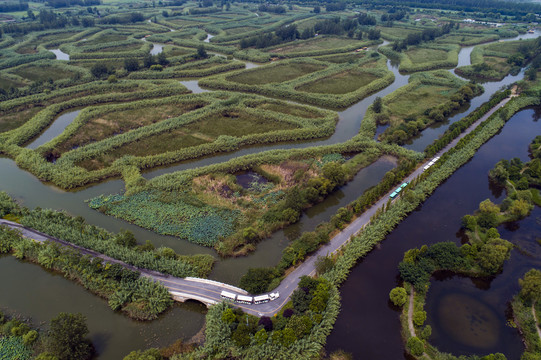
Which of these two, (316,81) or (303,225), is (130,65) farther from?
(303,225)

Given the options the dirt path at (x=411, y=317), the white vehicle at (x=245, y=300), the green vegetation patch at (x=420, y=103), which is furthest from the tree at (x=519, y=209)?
the white vehicle at (x=245, y=300)

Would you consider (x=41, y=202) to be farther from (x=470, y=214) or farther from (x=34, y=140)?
(x=470, y=214)

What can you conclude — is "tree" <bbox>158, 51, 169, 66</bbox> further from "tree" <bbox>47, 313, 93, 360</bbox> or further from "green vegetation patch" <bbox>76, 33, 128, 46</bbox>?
"tree" <bbox>47, 313, 93, 360</bbox>

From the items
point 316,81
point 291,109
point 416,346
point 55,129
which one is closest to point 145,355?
point 416,346

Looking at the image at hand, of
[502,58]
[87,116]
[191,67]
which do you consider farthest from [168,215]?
[502,58]

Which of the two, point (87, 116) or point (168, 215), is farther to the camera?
point (87, 116)

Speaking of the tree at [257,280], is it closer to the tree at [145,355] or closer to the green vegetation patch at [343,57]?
the tree at [145,355]

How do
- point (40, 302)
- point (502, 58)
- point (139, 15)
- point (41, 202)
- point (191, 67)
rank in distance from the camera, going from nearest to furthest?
point (40, 302) < point (41, 202) < point (191, 67) < point (502, 58) < point (139, 15)
